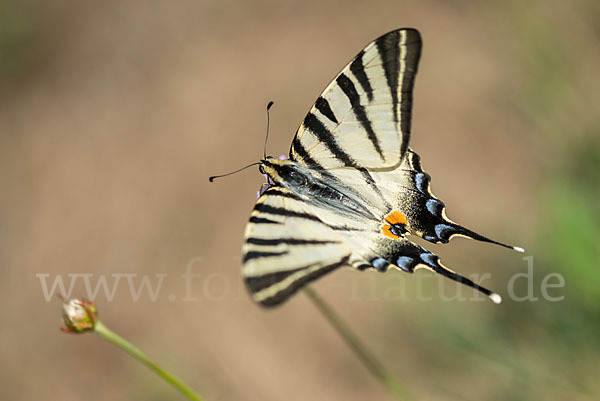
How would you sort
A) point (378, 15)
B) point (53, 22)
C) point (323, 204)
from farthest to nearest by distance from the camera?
point (53, 22) < point (378, 15) < point (323, 204)

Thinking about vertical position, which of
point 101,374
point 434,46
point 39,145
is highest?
point 434,46

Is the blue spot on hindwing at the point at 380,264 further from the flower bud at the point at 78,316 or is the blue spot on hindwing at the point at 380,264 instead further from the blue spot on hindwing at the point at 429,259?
the flower bud at the point at 78,316

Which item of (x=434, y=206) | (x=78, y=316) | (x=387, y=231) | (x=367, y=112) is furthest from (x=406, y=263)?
(x=78, y=316)

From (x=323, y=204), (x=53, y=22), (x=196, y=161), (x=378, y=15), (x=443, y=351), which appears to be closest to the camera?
(x=323, y=204)

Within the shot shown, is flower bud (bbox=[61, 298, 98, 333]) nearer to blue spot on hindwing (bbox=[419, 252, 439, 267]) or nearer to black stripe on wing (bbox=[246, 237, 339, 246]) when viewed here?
black stripe on wing (bbox=[246, 237, 339, 246])

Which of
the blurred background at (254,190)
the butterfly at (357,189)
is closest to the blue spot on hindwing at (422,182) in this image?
the butterfly at (357,189)

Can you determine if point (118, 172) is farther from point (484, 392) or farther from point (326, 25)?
point (484, 392)

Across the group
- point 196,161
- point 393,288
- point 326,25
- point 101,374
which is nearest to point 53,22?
point 196,161

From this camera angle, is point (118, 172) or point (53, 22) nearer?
point (118, 172)

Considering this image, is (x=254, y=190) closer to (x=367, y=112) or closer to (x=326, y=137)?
(x=326, y=137)
